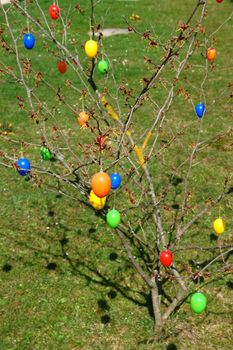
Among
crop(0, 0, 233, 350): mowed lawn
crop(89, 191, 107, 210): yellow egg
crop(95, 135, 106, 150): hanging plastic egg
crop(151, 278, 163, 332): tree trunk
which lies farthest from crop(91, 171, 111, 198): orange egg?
crop(151, 278, 163, 332): tree trunk

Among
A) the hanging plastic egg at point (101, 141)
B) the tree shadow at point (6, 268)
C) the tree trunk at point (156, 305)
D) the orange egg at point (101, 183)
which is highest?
the tree shadow at point (6, 268)

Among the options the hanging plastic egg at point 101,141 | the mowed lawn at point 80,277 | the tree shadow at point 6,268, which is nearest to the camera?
the hanging plastic egg at point 101,141

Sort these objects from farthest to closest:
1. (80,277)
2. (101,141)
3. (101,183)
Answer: (80,277)
(101,183)
(101,141)

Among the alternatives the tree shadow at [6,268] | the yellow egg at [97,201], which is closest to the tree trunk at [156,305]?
the yellow egg at [97,201]

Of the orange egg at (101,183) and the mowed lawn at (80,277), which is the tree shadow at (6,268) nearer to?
the mowed lawn at (80,277)

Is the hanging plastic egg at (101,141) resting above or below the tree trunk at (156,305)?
above

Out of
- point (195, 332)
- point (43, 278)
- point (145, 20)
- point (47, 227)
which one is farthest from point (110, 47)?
point (195, 332)

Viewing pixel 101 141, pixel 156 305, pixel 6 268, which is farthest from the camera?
pixel 6 268

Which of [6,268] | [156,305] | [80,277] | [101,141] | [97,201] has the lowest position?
[156,305]

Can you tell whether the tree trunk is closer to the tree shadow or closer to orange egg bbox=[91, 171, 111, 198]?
orange egg bbox=[91, 171, 111, 198]

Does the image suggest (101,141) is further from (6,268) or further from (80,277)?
(6,268)

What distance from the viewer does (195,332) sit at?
18.2 feet

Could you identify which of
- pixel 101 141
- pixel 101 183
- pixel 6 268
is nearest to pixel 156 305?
pixel 101 183

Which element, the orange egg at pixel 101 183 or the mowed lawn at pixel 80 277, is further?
the mowed lawn at pixel 80 277
